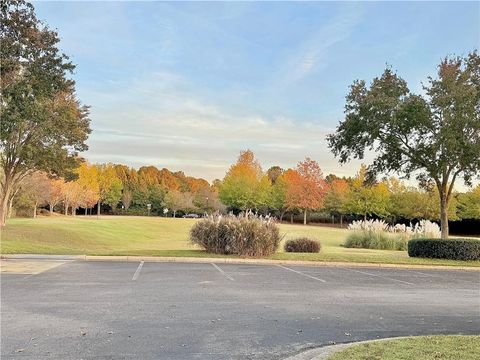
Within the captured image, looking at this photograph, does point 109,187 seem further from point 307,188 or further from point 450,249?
point 450,249

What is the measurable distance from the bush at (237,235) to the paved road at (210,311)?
4246mm

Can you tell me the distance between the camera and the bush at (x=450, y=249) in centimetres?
2002

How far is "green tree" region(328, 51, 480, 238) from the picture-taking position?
1991cm

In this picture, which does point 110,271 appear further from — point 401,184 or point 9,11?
point 401,184

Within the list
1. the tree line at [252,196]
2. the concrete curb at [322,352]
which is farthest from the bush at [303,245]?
the tree line at [252,196]

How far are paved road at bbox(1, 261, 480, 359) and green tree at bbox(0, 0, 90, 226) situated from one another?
884 centimetres

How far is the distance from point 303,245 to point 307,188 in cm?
5213

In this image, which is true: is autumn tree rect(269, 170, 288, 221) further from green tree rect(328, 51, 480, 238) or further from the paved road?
the paved road

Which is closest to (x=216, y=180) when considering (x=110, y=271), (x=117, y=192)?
(x=117, y=192)

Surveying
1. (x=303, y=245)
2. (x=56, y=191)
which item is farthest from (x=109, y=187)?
(x=303, y=245)

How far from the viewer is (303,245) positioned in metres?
23.7

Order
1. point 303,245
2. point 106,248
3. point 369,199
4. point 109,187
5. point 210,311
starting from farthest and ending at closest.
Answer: point 109,187
point 369,199
point 106,248
point 303,245
point 210,311

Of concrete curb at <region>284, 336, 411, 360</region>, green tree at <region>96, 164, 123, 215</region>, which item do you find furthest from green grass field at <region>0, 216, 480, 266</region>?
green tree at <region>96, 164, 123, 215</region>

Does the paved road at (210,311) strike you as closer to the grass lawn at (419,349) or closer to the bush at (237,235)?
the grass lawn at (419,349)
